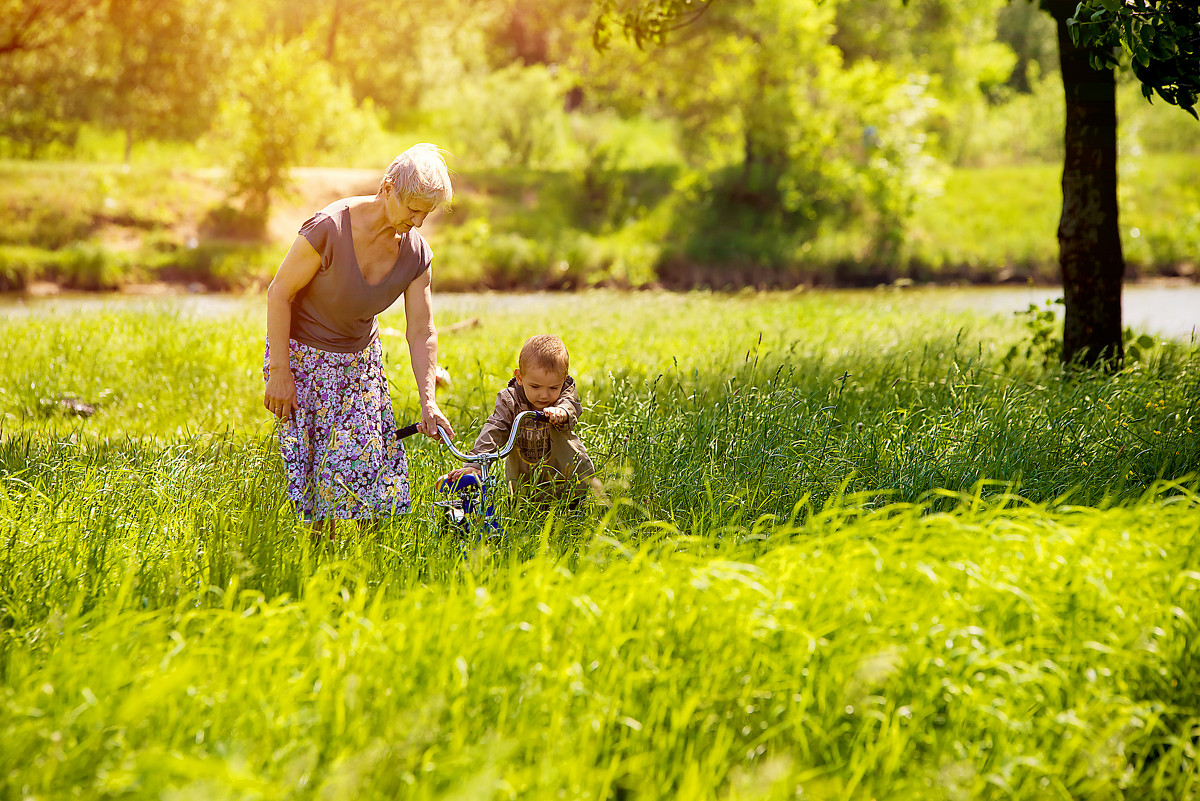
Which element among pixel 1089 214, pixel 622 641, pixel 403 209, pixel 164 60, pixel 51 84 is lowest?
pixel 622 641

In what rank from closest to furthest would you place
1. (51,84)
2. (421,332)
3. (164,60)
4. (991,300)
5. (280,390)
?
(280,390), (421,332), (991,300), (164,60), (51,84)

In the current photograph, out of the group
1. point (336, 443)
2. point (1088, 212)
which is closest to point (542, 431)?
point (336, 443)

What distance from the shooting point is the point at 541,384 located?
4.18 metres

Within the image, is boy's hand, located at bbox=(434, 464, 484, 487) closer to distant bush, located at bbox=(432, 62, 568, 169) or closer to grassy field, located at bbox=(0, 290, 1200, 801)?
grassy field, located at bbox=(0, 290, 1200, 801)

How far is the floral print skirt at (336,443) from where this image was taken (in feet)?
14.3

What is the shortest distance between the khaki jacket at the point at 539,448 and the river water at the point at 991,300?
11.7 meters

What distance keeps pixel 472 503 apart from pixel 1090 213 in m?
5.68

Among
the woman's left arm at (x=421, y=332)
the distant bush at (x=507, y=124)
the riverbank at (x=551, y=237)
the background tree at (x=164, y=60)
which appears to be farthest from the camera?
Answer: the distant bush at (x=507, y=124)

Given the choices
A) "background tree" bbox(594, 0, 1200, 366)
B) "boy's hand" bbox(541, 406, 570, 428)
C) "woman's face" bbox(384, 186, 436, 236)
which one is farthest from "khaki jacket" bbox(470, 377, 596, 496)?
"background tree" bbox(594, 0, 1200, 366)

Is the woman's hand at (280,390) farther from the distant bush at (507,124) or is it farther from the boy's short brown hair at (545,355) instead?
the distant bush at (507,124)

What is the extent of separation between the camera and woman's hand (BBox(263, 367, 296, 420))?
4.22m

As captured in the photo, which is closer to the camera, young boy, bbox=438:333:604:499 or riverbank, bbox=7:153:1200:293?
young boy, bbox=438:333:604:499

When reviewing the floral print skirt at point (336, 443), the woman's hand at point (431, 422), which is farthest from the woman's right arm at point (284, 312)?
the woman's hand at point (431, 422)

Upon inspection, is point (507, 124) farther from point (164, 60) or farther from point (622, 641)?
point (622, 641)
